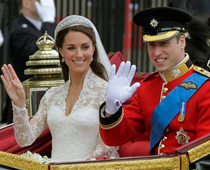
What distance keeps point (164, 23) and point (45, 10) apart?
9.60 feet

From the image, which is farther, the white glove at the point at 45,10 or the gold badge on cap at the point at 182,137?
the white glove at the point at 45,10

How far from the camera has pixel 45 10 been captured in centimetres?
598

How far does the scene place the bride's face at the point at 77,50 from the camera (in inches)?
139

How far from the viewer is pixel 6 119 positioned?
21.6 ft

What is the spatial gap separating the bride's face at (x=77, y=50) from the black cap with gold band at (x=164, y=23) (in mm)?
416

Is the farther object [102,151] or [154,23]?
[102,151]

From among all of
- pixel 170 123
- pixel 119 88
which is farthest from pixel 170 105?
pixel 119 88

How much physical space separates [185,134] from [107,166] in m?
0.51

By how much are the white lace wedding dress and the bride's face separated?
12 cm

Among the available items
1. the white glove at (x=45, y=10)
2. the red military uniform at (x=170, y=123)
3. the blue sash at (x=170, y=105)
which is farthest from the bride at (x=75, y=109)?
the white glove at (x=45, y=10)

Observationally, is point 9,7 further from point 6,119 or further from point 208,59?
point 208,59

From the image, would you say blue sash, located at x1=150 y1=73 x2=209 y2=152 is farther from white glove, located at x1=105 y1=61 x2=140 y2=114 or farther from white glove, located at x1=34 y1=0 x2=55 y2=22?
white glove, located at x1=34 y1=0 x2=55 y2=22

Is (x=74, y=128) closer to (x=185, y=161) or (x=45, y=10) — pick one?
(x=185, y=161)

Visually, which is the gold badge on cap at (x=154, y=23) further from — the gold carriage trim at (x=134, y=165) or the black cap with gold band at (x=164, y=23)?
the gold carriage trim at (x=134, y=165)
